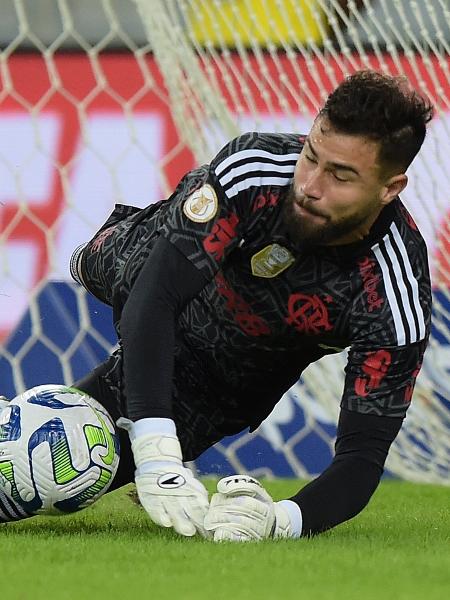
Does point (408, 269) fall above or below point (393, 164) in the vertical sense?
below

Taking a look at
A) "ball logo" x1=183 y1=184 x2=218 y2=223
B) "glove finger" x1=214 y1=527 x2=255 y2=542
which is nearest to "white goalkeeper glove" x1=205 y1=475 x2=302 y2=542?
"glove finger" x1=214 y1=527 x2=255 y2=542

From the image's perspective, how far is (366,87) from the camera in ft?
7.27

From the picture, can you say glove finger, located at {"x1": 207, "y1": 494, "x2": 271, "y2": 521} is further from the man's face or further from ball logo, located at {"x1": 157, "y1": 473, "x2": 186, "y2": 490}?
the man's face

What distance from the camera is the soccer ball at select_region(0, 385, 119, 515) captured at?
230 centimetres

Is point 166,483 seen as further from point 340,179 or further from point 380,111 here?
point 380,111

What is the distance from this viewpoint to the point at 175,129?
14.9ft

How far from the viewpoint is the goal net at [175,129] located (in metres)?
3.75

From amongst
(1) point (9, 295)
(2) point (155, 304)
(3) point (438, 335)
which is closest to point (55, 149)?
(1) point (9, 295)

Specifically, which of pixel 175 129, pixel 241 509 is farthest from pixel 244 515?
pixel 175 129

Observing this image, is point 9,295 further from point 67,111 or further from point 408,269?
point 408,269

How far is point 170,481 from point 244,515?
0.13 m

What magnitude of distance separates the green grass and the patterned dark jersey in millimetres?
299

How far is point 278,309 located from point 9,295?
6.64ft

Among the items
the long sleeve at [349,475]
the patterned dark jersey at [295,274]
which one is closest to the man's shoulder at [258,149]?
the patterned dark jersey at [295,274]
